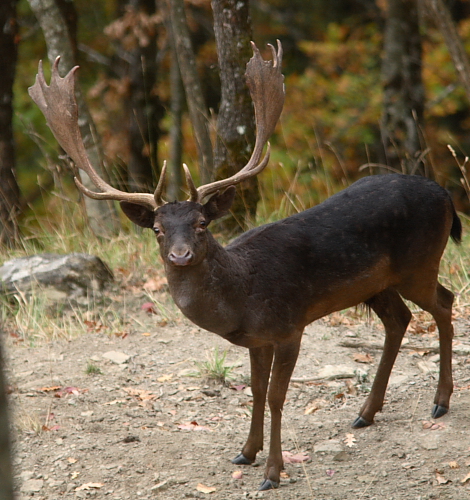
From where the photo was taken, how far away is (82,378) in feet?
19.3

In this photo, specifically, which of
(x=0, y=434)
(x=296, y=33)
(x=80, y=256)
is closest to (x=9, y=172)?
(x=80, y=256)

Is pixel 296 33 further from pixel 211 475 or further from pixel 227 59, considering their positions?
pixel 211 475

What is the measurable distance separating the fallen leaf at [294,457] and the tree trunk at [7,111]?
537 centimetres

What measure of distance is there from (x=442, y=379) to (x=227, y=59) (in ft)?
12.9

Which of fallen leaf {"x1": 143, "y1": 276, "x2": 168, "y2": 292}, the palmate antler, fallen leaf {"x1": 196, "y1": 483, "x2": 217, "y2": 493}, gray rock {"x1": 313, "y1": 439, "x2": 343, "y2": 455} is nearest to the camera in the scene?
fallen leaf {"x1": 196, "y1": 483, "x2": 217, "y2": 493}

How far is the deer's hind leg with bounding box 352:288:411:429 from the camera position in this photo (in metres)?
5.03

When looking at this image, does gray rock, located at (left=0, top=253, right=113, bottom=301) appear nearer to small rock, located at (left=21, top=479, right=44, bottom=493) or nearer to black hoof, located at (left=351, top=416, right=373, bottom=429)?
small rock, located at (left=21, top=479, right=44, bottom=493)

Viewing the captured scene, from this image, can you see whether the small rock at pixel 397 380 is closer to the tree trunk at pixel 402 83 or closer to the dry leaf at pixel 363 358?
the dry leaf at pixel 363 358

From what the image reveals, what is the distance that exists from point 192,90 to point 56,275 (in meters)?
2.81

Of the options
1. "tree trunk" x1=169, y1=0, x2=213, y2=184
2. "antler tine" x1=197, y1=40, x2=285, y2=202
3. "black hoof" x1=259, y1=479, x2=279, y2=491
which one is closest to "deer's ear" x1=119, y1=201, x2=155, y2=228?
"antler tine" x1=197, y1=40, x2=285, y2=202

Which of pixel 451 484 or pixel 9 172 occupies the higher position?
pixel 9 172

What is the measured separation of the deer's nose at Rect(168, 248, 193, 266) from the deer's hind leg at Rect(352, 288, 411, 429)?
1.74 m

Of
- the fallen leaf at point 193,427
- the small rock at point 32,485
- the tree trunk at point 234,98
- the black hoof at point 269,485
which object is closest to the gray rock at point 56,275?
the tree trunk at point 234,98

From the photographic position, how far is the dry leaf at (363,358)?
600cm
